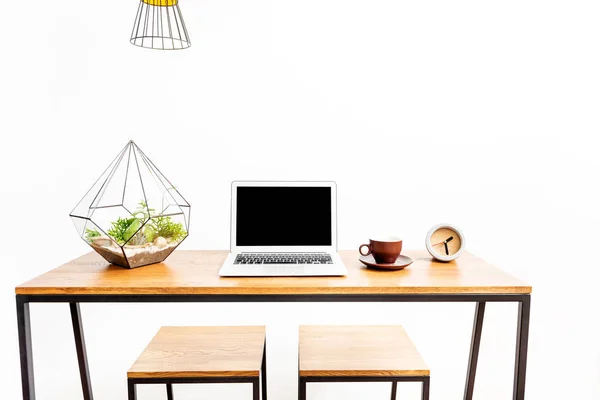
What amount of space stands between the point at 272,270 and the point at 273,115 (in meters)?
0.85

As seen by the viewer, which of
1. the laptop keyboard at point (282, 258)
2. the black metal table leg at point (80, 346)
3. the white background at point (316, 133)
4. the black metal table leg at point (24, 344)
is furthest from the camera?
the white background at point (316, 133)

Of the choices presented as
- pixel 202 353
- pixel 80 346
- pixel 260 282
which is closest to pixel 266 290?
pixel 260 282

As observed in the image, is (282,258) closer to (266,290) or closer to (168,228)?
(266,290)

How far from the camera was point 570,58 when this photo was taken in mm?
2018

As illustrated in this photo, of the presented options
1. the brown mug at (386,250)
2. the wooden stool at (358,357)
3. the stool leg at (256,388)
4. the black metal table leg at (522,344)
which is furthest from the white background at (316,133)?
the black metal table leg at (522,344)

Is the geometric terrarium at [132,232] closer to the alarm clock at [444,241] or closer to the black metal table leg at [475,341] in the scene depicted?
the alarm clock at [444,241]

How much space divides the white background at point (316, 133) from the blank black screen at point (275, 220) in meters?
0.42

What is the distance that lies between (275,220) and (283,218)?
0.10ft

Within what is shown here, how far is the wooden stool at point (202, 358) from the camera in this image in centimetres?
134

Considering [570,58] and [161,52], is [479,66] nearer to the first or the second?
[570,58]

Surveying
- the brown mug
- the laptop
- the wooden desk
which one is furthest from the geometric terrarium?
the brown mug

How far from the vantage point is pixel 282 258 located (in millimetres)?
1509

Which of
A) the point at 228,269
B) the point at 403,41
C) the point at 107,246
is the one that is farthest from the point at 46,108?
the point at 403,41

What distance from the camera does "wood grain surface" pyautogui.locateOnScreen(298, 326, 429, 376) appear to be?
53.7 inches
